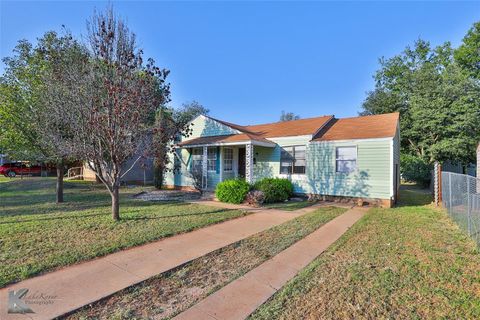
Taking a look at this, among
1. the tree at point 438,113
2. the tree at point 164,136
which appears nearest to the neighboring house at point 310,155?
the tree at point 164,136

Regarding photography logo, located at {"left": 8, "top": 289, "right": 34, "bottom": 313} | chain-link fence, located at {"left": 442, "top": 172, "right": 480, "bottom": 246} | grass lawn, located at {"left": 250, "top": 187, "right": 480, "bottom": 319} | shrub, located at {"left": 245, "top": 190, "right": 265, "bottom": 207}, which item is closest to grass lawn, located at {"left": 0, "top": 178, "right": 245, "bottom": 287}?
photography logo, located at {"left": 8, "top": 289, "right": 34, "bottom": 313}

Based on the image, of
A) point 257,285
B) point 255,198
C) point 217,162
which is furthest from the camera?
point 217,162

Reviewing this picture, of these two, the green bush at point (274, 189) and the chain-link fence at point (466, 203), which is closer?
the chain-link fence at point (466, 203)

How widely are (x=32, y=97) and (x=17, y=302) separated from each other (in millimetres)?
8804

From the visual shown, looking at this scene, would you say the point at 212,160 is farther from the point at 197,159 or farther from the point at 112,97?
the point at 112,97

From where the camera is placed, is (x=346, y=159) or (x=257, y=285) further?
(x=346, y=159)

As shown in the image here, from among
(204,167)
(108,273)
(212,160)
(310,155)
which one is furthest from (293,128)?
(108,273)

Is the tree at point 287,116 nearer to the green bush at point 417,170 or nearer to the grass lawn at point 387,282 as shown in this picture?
the green bush at point 417,170

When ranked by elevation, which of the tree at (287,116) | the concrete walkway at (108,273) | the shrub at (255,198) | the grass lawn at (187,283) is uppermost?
the tree at (287,116)

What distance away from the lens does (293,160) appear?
43.5 ft

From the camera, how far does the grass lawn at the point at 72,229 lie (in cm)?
434

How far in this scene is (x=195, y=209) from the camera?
9.33 metres

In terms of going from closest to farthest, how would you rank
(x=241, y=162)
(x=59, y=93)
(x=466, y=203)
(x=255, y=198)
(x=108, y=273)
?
(x=108, y=273)
(x=466, y=203)
(x=59, y=93)
(x=255, y=198)
(x=241, y=162)

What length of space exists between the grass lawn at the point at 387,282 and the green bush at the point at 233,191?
5505mm
